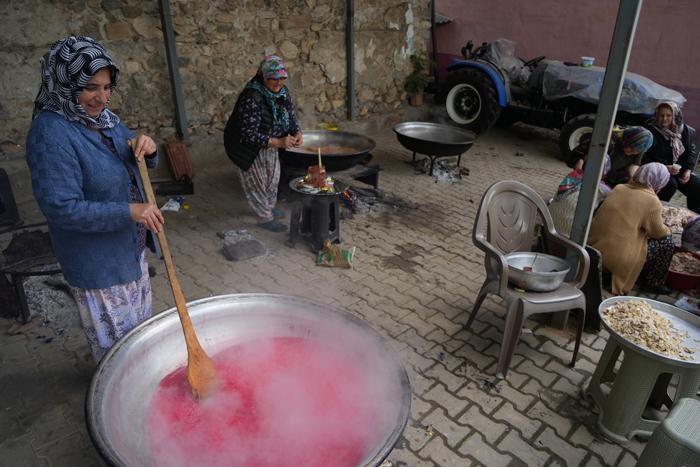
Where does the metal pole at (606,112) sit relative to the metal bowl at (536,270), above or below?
above

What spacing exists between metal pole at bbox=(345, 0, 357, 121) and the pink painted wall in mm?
4185

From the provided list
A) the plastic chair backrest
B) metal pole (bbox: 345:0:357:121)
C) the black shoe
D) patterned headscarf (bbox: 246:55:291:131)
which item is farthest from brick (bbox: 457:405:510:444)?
metal pole (bbox: 345:0:357:121)

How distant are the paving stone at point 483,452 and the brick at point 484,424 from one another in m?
0.06

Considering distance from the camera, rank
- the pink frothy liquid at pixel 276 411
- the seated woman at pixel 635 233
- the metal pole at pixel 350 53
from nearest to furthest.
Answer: the pink frothy liquid at pixel 276 411 < the seated woman at pixel 635 233 < the metal pole at pixel 350 53

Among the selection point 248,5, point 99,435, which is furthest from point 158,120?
point 99,435

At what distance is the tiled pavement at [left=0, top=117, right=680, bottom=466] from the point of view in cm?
277

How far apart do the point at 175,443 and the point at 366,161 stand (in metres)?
4.84

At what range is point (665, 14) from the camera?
8367mm

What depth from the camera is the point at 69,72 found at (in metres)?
1.88

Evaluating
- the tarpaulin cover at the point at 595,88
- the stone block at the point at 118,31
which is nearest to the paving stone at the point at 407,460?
the stone block at the point at 118,31

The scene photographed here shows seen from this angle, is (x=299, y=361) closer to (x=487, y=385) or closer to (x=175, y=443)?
(x=175, y=443)

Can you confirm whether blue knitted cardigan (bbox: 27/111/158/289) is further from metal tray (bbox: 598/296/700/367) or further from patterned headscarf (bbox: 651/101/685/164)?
patterned headscarf (bbox: 651/101/685/164)

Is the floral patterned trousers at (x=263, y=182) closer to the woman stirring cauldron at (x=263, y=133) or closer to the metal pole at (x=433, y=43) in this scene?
the woman stirring cauldron at (x=263, y=133)

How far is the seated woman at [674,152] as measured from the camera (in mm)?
5555
